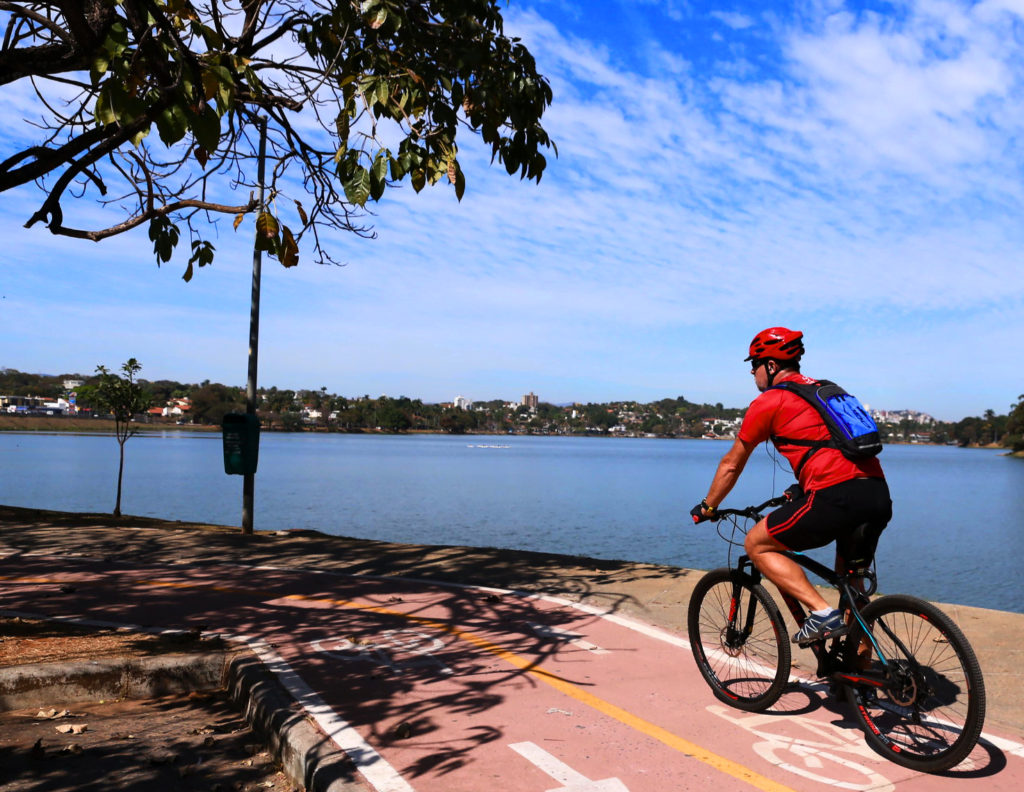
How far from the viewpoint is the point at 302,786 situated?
12.4 feet

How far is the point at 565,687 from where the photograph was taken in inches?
200

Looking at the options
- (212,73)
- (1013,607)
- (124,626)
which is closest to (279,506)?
(1013,607)

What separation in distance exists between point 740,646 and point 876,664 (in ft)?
3.12

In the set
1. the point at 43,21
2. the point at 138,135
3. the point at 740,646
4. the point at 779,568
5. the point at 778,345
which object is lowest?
the point at 740,646

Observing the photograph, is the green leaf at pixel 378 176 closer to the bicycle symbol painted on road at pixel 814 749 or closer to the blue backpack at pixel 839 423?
the blue backpack at pixel 839 423

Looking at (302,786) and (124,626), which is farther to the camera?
(124,626)

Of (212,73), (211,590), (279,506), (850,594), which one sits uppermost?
(212,73)

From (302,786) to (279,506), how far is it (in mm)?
31119

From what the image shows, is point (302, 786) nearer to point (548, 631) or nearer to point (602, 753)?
point (602, 753)

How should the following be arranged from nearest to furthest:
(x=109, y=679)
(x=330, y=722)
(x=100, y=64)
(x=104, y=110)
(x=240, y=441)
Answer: (x=104, y=110) < (x=330, y=722) < (x=100, y=64) < (x=109, y=679) < (x=240, y=441)

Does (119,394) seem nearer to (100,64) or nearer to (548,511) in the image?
(548,511)

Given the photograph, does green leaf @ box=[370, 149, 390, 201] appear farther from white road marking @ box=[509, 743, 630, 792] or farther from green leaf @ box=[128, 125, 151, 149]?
white road marking @ box=[509, 743, 630, 792]

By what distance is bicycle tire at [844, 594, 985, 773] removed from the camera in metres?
3.59

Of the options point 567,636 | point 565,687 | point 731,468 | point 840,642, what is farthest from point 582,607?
point 840,642
